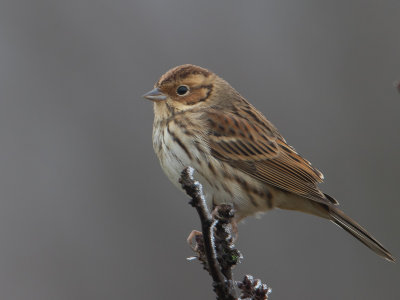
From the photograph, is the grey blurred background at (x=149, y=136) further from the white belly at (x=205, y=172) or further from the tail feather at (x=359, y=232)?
the white belly at (x=205, y=172)

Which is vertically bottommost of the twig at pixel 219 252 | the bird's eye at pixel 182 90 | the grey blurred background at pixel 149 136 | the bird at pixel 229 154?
the twig at pixel 219 252

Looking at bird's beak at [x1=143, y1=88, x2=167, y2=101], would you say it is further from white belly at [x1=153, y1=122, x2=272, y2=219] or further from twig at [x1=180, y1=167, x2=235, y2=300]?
twig at [x1=180, y1=167, x2=235, y2=300]

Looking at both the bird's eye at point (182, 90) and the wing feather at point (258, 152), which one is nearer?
the wing feather at point (258, 152)

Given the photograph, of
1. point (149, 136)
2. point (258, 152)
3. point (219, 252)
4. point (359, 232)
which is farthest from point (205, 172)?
point (149, 136)

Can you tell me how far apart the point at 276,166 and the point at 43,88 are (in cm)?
417

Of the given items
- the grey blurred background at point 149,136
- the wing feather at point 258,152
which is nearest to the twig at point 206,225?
the wing feather at point 258,152

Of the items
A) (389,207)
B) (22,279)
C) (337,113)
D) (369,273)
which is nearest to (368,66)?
(337,113)

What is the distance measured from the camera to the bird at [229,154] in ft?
17.1

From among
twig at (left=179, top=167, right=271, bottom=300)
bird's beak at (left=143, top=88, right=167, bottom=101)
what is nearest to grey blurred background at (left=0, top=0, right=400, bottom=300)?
bird's beak at (left=143, top=88, right=167, bottom=101)

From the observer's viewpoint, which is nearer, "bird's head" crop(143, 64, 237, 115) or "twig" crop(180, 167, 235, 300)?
"twig" crop(180, 167, 235, 300)

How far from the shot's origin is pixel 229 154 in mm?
5371

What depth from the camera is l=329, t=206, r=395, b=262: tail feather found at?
5191 mm

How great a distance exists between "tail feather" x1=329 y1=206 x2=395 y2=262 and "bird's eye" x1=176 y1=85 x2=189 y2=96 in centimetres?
131

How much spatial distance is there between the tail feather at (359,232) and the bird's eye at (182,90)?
1307 millimetres
